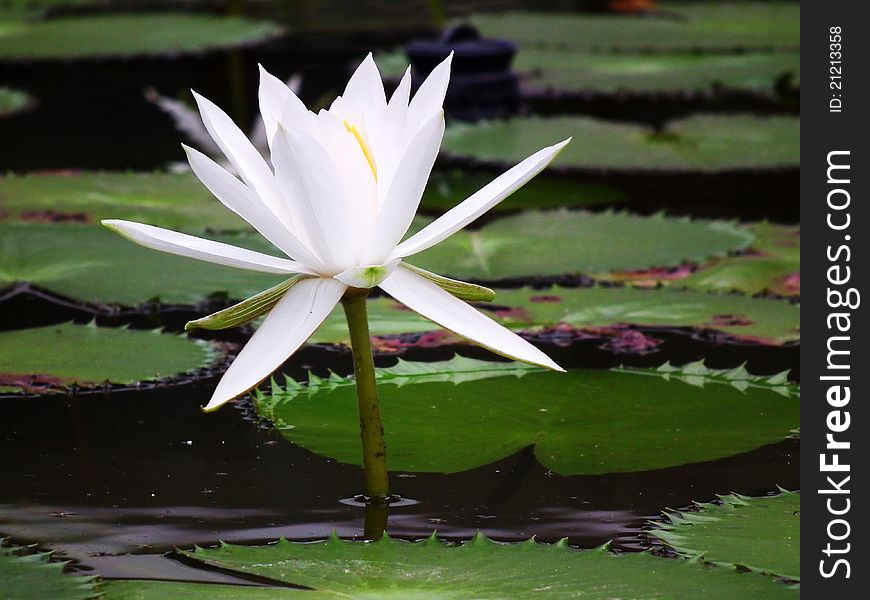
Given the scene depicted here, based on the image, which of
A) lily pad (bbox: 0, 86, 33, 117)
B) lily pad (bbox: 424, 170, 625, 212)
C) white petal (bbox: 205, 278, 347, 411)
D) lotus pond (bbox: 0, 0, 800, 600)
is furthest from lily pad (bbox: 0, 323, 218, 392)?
lily pad (bbox: 0, 86, 33, 117)

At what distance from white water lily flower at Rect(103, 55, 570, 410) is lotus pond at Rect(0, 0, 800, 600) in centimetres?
18

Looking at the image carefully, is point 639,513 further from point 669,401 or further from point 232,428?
point 232,428

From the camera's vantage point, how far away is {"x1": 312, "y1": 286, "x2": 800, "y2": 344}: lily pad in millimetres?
1603

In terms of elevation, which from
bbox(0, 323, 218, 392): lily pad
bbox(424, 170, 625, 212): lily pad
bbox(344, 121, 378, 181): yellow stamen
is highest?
bbox(424, 170, 625, 212): lily pad

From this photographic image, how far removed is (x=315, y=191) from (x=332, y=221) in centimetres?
3

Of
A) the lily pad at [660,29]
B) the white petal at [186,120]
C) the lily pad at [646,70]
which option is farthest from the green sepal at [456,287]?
the lily pad at [660,29]

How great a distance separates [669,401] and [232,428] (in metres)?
0.48

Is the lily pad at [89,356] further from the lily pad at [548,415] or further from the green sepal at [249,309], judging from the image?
the green sepal at [249,309]

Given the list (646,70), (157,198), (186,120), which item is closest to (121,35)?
(186,120)

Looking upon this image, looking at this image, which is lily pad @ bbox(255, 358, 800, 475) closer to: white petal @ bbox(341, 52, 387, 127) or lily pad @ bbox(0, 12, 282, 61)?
white petal @ bbox(341, 52, 387, 127)

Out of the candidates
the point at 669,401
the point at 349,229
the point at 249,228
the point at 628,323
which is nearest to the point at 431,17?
the point at 249,228

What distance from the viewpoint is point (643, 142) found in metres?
2.73

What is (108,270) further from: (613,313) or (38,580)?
(38,580)

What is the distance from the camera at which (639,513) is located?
1.10m
